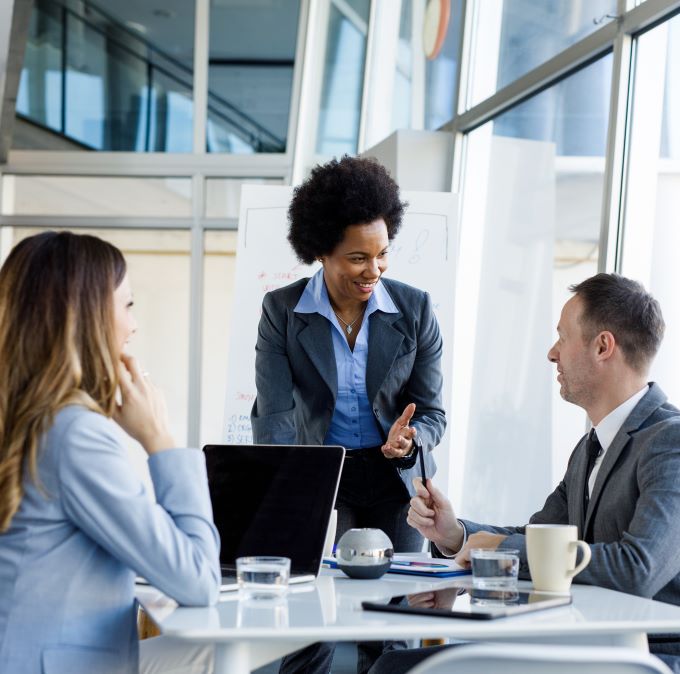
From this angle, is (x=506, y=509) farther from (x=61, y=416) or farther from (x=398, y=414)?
(x=61, y=416)

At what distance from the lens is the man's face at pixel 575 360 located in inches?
80.0

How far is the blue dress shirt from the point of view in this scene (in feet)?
8.71

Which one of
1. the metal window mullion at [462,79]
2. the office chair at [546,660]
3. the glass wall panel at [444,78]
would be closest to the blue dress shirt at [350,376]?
the office chair at [546,660]

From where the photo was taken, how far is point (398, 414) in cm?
272

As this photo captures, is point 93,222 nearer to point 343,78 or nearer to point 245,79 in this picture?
point 245,79

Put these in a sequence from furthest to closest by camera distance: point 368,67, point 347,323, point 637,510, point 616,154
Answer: point 368,67 < point 616,154 < point 347,323 < point 637,510

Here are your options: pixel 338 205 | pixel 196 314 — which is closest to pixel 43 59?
pixel 196 314

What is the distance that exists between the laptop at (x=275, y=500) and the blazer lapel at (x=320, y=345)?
0.81 metres

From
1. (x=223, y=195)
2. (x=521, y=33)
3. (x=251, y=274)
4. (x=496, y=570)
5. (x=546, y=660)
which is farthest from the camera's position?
(x=223, y=195)

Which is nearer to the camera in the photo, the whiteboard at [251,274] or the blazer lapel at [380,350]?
the blazer lapel at [380,350]

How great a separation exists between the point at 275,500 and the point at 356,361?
97 centimetres

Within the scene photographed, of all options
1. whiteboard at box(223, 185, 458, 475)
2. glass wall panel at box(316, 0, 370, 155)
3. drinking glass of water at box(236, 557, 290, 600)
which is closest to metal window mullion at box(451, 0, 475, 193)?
whiteboard at box(223, 185, 458, 475)

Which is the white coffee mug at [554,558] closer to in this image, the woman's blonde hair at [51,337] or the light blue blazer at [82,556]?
the light blue blazer at [82,556]

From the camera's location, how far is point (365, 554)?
1.78 metres
